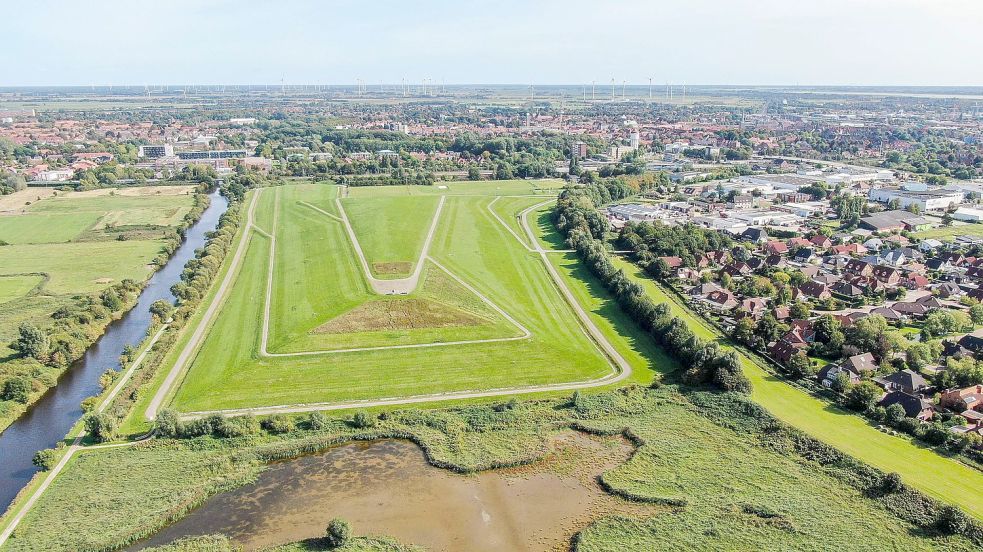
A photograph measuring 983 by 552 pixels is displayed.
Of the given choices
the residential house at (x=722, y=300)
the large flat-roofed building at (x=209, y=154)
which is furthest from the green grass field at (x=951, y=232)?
the large flat-roofed building at (x=209, y=154)

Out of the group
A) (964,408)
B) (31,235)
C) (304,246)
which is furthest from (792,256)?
(31,235)

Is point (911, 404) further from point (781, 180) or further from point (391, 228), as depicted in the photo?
point (781, 180)

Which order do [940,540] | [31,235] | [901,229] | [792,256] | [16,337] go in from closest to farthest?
[940,540] → [16,337] → [792,256] → [31,235] → [901,229]

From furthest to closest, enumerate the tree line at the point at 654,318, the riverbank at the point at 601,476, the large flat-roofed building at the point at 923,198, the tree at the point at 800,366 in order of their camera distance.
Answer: the large flat-roofed building at the point at 923,198
the tree at the point at 800,366
the tree line at the point at 654,318
the riverbank at the point at 601,476

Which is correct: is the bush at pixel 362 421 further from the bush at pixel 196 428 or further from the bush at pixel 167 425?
the bush at pixel 167 425

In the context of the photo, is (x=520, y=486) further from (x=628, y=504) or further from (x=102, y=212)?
(x=102, y=212)
